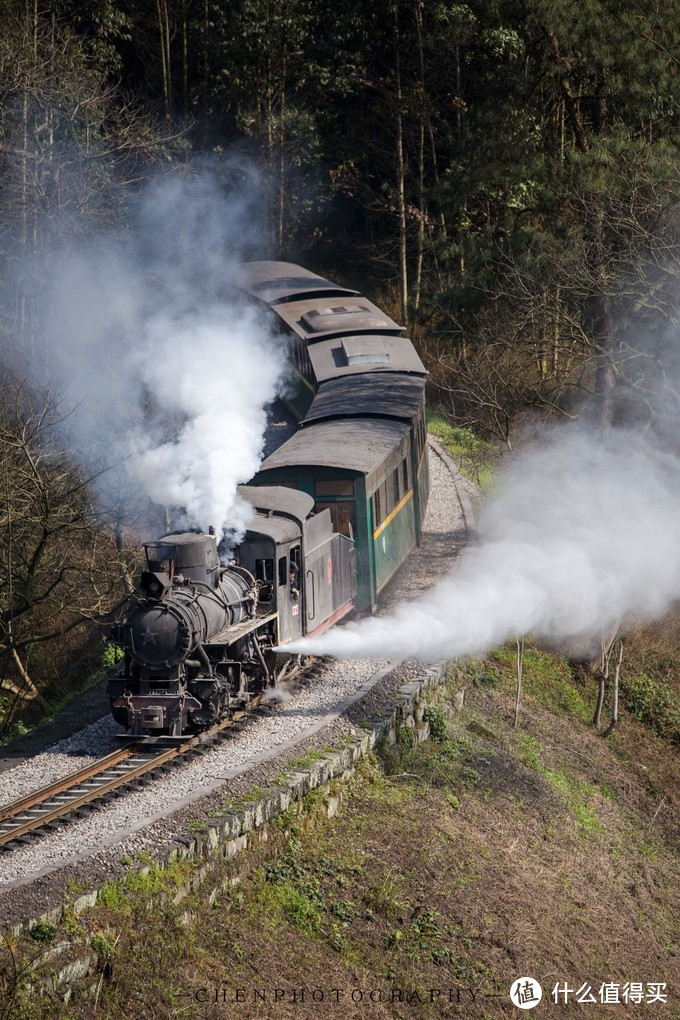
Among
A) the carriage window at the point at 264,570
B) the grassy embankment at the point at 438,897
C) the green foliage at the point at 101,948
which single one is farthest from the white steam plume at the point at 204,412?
the green foliage at the point at 101,948

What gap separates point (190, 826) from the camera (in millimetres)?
12031

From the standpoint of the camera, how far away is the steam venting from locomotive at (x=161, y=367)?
53.3 ft

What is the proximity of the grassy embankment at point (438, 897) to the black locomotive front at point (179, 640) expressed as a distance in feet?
7.01

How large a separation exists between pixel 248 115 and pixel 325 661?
3379cm

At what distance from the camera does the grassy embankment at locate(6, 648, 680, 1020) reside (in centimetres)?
1052

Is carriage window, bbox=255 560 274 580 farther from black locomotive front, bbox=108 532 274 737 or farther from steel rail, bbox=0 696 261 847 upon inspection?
steel rail, bbox=0 696 261 847

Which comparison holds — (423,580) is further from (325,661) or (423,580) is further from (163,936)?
(163,936)

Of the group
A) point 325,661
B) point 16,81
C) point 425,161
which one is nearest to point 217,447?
point 325,661

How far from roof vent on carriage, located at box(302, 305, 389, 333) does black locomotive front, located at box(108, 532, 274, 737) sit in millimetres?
17692

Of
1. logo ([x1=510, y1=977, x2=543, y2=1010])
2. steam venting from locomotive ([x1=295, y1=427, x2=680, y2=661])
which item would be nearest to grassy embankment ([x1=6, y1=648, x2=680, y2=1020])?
logo ([x1=510, y1=977, x2=543, y2=1010])

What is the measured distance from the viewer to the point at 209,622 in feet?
47.3

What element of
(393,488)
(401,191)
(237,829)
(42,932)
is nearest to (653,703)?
(393,488)

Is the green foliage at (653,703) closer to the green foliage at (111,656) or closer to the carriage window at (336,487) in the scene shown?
the carriage window at (336,487)

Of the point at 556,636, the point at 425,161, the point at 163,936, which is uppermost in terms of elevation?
the point at 425,161
